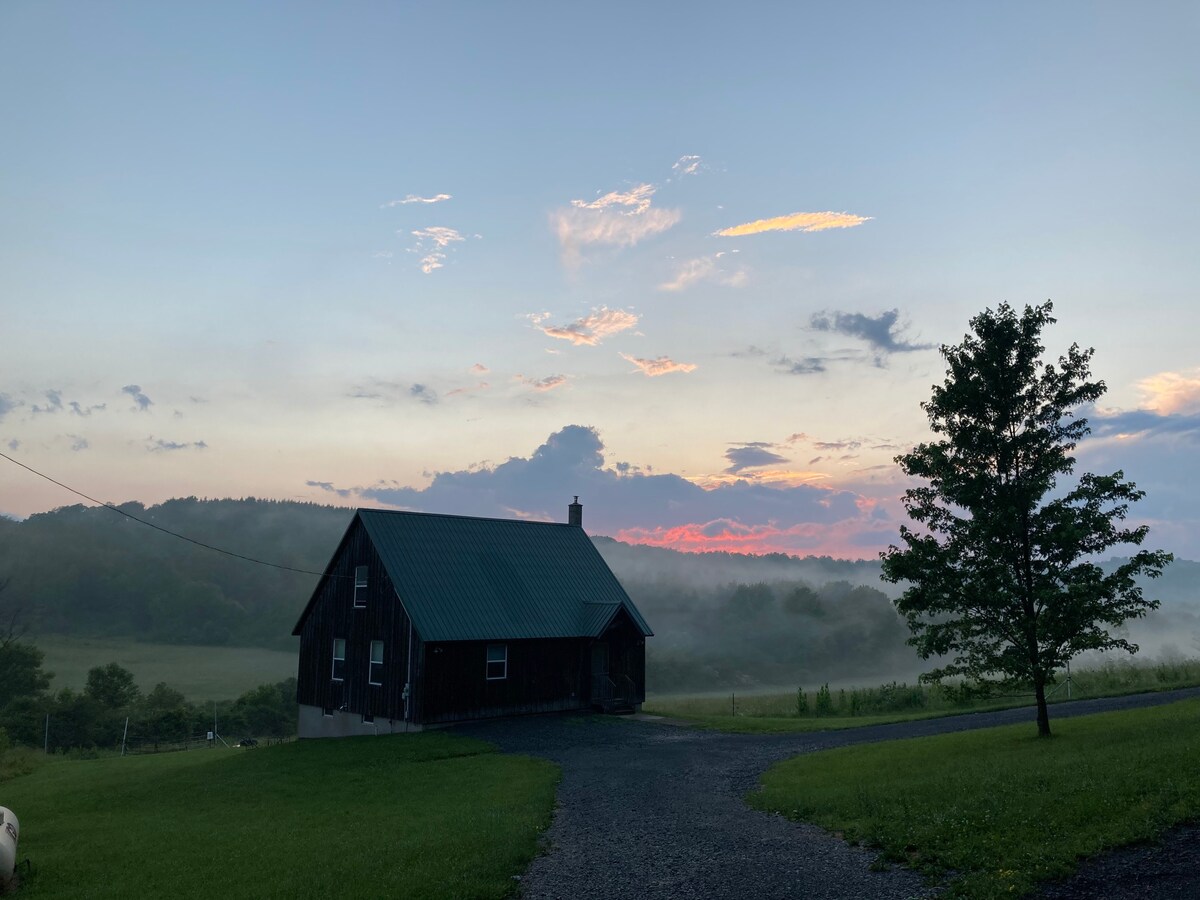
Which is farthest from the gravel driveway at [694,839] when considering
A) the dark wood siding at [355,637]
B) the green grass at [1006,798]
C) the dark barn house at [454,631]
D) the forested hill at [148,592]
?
the forested hill at [148,592]

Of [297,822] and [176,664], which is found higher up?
[297,822]

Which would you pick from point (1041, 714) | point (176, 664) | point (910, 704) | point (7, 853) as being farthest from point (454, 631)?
point (176, 664)

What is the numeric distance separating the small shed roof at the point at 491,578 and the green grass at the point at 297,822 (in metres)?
6.28

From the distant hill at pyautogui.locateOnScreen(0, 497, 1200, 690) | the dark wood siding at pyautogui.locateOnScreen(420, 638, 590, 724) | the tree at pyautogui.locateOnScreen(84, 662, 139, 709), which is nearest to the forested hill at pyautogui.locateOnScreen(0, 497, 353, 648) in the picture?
the distant hill at pyautogui.locateOnScreen(0, 497, 1200, 690)

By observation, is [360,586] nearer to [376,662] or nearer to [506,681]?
[376,662]

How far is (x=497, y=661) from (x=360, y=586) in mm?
8046

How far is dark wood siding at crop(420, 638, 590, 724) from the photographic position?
3509cm

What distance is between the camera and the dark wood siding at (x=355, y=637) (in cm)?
3631

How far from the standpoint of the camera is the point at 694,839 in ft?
49.7

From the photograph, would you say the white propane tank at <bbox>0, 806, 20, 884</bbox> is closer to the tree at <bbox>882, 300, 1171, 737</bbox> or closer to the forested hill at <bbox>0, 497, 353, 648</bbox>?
the tree at <bbox>882, 300, 1171, 737</bbox>

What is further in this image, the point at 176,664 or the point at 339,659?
the point at 176,664

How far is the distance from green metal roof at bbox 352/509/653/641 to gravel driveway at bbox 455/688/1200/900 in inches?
350

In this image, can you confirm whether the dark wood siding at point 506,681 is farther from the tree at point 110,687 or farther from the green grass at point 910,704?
the tree at point 110,687

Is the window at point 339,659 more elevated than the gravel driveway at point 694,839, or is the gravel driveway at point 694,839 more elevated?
the window at point 339,659
